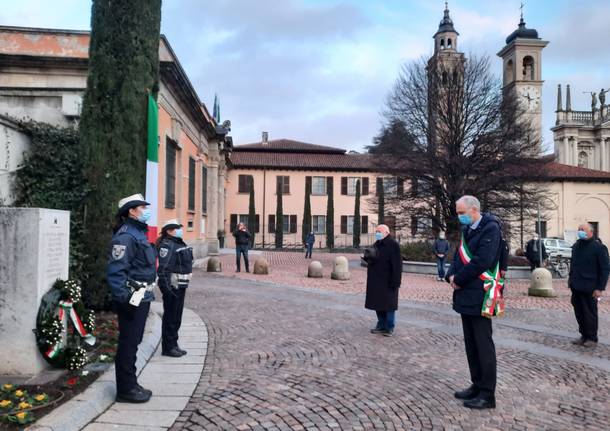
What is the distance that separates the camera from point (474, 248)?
4695mm

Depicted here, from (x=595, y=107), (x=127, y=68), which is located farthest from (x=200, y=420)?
(x=595, y=107)

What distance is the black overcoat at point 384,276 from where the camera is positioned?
7637 millimetres

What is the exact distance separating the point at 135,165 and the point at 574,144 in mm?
67474

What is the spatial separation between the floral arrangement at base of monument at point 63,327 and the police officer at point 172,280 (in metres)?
0.99

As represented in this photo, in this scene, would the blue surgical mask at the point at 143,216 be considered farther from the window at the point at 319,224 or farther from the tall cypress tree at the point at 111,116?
the window at the point at 319,224

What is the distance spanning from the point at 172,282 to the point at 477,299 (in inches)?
151

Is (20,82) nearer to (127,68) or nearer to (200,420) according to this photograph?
(127,68)

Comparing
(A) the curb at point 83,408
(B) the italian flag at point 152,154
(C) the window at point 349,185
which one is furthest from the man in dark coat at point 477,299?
(C) the window at point 349,185

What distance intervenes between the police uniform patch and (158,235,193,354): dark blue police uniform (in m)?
1.95

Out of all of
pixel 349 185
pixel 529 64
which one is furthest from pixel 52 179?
pixel 529 64

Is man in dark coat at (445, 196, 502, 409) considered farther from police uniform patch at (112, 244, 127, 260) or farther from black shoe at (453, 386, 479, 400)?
police uniform patch at (112, 244, 127, 260)

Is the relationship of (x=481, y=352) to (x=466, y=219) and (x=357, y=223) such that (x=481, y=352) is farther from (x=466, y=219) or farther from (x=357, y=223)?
(x=357, y=223)

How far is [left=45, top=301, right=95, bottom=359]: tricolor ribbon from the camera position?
4.93 metres

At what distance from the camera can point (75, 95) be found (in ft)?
47.3
